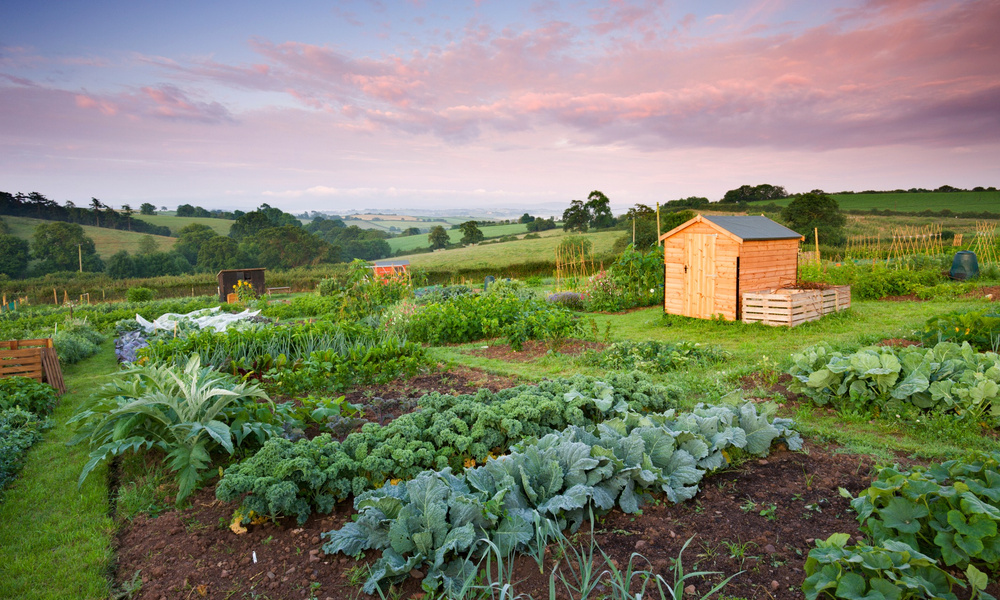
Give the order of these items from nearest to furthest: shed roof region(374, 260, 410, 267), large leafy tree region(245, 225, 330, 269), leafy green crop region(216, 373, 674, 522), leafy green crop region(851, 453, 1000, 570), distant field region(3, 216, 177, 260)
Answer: leafy green crop region(851, 453, 1000, 570), leafy green crop region(216, 373, 674, 522), shed roof region(374, 260, 410, 267), distant field region(3, 216, 177, 260), large leafy tree region(245, 225, 330, 269)

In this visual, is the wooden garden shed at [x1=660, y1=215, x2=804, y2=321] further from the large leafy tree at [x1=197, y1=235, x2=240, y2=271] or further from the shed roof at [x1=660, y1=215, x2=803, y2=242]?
the large leafy tree at [x1=197, y1=235, x2=240, y2=271]

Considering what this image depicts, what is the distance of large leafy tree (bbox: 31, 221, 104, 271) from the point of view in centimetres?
4069

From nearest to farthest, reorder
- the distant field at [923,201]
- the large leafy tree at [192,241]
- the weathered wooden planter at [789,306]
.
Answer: the weathered wooden planter at [789,306] < the distant field at [923,201] < the large leafy tree at [192,241]

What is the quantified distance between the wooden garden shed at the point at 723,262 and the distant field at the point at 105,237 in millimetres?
51089

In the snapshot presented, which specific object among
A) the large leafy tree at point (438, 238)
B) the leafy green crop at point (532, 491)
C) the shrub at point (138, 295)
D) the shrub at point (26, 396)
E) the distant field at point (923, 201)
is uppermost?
the distant field at point (923, 201)

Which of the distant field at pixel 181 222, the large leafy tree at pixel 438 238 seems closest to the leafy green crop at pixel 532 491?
the large leafy tree at pixel 438 238

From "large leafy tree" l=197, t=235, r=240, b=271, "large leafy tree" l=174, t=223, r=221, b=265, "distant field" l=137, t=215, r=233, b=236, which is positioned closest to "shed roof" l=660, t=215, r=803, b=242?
"large leafy tree" l=197, t=235, r=240, b=271

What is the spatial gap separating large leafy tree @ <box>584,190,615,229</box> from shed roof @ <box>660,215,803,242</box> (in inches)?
1475

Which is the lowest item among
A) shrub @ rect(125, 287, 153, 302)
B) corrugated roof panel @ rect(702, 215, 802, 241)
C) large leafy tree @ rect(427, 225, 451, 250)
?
shrub @ rect(125, 287, 153, 302)

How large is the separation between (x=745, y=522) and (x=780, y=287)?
9771 millimetres

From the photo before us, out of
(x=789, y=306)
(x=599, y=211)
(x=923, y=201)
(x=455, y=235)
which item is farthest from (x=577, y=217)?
(x=789, y=306)

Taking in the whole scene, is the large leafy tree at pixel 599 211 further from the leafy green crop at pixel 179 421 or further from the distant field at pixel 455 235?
the leafy green crop at pixel 179 421

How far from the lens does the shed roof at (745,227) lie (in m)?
10.0

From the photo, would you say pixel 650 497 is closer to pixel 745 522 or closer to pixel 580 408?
pixel 745 522
